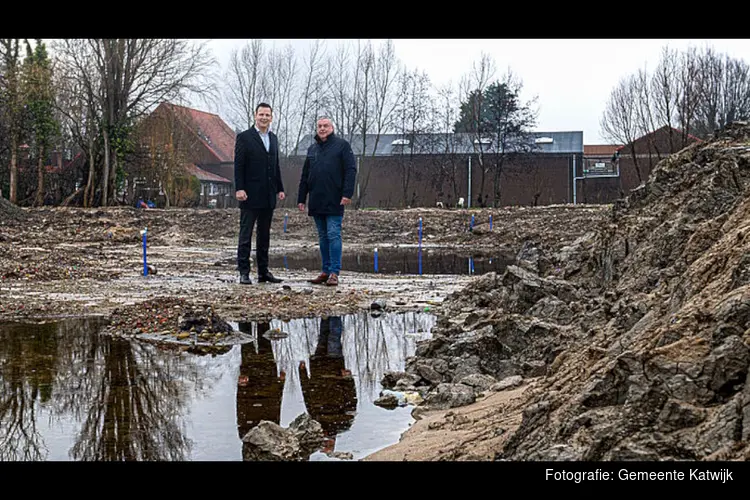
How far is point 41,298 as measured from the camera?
9914 millimetres

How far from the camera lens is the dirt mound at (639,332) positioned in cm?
318

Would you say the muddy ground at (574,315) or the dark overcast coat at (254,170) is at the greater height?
the dark overcast coat at (254,170)

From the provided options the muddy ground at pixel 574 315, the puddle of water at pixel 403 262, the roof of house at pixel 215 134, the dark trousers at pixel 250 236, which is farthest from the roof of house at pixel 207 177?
the dark trousers at pixel 250 236

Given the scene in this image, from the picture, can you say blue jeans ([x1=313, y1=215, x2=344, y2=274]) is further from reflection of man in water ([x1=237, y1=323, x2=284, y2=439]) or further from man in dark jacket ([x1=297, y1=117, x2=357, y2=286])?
reflection of man in water ([x1=237, y1=323, x2=284, y2=439])

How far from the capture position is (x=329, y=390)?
5727 millimetres

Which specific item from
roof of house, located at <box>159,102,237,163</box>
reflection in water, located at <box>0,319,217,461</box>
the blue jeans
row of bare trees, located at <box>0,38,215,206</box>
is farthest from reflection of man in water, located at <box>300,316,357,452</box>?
roof of house, located at <box>159,102,237,163</box>

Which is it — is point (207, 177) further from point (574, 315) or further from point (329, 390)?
point (329, 390)

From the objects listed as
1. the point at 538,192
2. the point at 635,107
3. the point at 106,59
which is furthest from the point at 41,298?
the point at 538,192

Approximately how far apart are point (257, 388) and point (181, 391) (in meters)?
0.49

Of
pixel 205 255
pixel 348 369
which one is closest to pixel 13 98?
pixel 205 255

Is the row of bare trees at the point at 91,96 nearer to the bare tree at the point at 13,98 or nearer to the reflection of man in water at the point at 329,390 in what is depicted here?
the bare tree at the point at 13,98

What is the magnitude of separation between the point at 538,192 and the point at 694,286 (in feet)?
152

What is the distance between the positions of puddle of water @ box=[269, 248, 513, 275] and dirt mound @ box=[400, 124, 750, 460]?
21.3 ft
